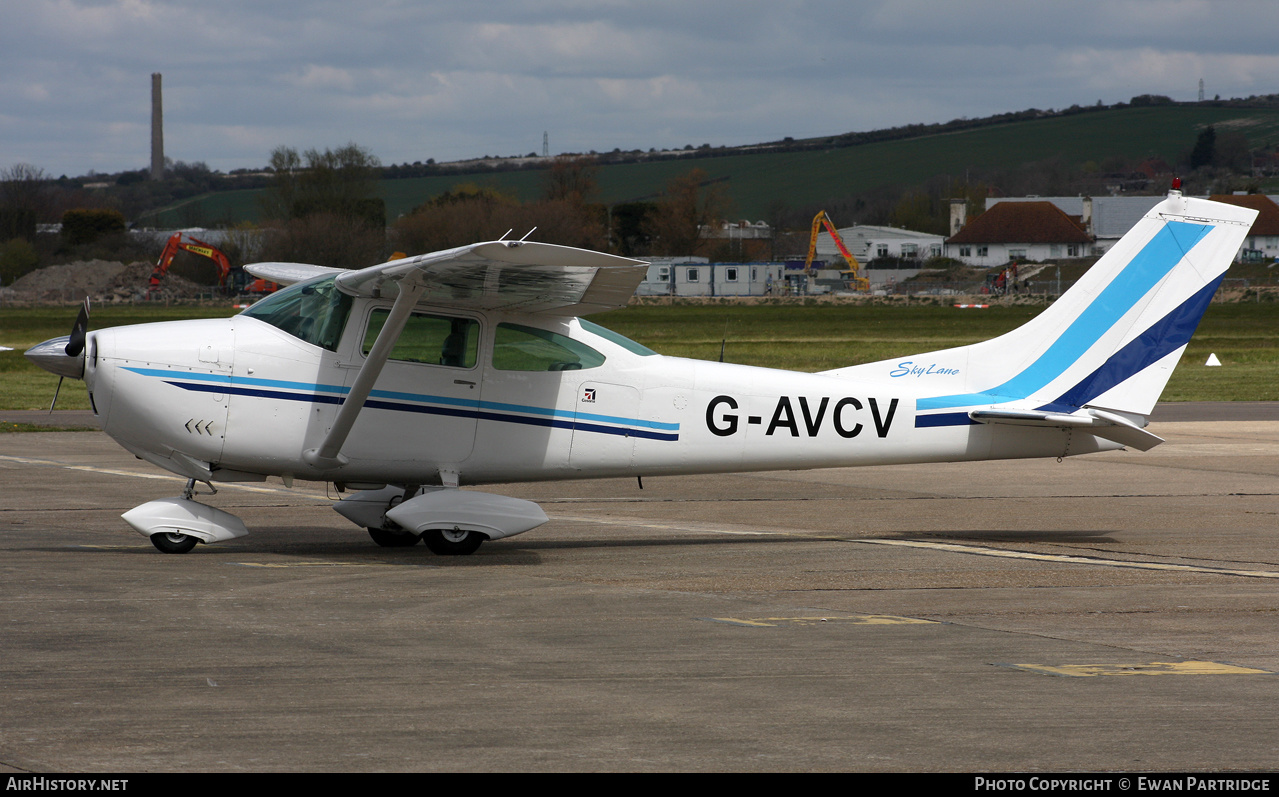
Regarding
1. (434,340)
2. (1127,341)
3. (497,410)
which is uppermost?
(1127,341)

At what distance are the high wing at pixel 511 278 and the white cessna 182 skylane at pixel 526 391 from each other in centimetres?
2

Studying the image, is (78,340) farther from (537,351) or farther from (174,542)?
(537,351)

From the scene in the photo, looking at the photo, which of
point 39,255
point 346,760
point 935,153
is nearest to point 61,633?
point 346,760

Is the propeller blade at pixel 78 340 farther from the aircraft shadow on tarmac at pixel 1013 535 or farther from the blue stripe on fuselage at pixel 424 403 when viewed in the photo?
the aircraft shadow on tarmac at pixel 1013 535

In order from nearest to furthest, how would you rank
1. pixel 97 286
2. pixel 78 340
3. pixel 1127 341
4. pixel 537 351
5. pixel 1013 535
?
pixel 78 340 < pixel 537 351 < pixel 1127 341 < pixel 1013 535 < pixel 97 286

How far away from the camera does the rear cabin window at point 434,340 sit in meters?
9.64

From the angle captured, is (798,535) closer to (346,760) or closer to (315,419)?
(315,419)

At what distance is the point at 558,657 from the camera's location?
6.54m

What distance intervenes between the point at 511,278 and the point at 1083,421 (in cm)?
476

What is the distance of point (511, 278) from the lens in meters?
9.13

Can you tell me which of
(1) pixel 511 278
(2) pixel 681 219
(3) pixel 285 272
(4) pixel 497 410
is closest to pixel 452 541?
(4) pixel 497 410

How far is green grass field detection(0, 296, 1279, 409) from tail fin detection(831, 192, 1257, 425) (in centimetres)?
1570

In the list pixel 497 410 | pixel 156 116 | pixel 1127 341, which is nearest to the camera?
pixel 497 410

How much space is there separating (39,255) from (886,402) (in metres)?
103
